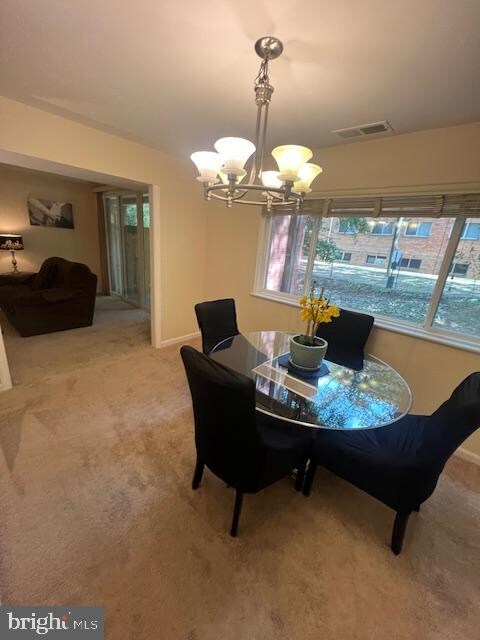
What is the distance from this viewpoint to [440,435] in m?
1.17

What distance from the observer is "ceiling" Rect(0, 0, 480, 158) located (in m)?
1.07

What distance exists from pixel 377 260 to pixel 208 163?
1.83m

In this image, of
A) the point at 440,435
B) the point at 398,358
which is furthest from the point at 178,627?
the point at 398,358

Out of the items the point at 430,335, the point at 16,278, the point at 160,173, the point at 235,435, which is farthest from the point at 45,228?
the point at 430,335

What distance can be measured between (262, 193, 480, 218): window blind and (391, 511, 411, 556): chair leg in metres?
2.04

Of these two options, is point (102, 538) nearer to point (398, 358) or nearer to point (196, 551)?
point (196, 551)

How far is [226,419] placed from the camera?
115 centimetres

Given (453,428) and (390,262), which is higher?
(390,262)

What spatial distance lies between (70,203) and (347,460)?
6.34m

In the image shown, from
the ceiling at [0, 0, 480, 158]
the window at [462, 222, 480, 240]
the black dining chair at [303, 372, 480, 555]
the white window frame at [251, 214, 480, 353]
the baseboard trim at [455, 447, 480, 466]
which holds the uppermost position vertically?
the ceiling at [0, 0, 480, 158]

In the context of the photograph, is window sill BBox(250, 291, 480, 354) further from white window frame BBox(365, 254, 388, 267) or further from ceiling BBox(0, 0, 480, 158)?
ceiling BBox(0, 0, 480, 158)

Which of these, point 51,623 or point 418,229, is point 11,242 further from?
point 418,229

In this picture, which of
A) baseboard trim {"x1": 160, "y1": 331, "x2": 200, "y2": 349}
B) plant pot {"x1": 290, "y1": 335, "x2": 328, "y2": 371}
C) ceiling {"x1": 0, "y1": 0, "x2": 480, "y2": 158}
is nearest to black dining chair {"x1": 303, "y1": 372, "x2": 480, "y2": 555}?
plant pot {"x1": 290, "y1": 335, "x2": 328, "y2": 371}

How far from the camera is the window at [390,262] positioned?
203cm
